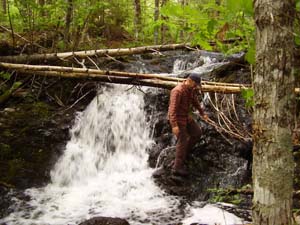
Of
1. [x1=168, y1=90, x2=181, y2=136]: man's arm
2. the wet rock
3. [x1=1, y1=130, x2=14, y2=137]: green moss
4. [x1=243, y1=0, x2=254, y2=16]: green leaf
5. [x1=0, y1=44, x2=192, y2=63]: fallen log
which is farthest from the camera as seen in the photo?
[x1=1, y1=130, x2=14, y2=137]: green moss

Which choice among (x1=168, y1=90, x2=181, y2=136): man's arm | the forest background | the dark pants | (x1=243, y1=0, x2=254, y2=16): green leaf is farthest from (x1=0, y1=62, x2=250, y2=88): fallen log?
(x1=243, y1=0, x2=254, y2=16): green leaf

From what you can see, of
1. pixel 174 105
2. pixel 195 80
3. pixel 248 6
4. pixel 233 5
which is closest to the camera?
pixel 233 5

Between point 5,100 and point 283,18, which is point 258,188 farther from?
point 5,100

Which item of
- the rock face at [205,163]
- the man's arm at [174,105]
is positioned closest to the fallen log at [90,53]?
the man's arm at [174,105]

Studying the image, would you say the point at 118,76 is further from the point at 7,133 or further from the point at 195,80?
the point at 7,133

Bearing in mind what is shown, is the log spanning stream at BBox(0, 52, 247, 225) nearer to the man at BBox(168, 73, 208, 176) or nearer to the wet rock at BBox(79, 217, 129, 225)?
the wet rock at BBox(79, 217, 129, 225)

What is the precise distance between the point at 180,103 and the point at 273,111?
16.9 feet

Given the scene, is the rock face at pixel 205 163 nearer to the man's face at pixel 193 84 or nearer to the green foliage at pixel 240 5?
the man's face at pixel 193 84

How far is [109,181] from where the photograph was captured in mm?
8266

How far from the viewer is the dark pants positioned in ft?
25.2

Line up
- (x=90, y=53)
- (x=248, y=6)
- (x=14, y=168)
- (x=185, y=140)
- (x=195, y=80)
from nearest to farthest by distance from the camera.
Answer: (x=248, y=6), (x=195, y=80), (x=185, y=140), (x=14, y=168), (x=90, y=53)

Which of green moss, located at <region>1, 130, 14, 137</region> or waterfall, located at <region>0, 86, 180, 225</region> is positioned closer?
waterfall, located at <region>0, 86, 180, 225</region>

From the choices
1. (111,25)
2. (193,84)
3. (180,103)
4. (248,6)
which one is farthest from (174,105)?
(111,25)

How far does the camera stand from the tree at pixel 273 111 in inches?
87.4
